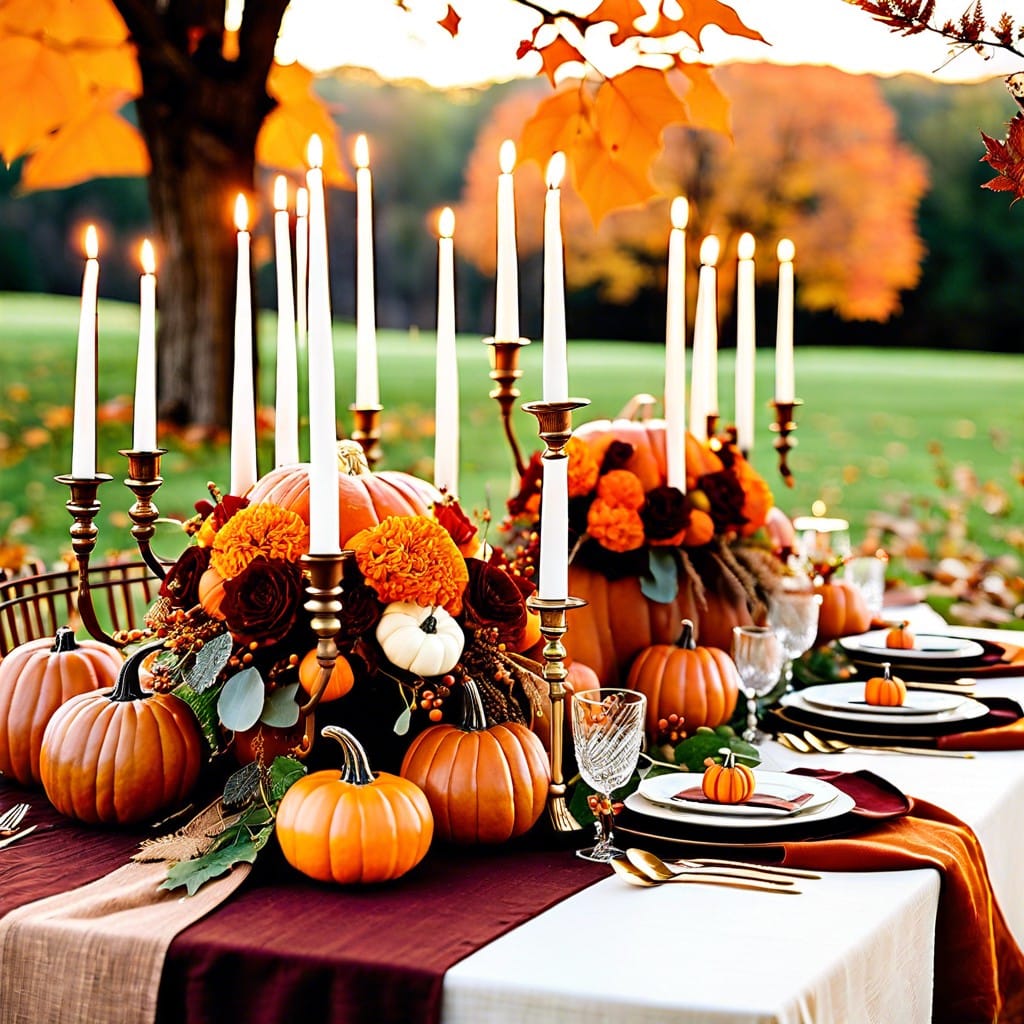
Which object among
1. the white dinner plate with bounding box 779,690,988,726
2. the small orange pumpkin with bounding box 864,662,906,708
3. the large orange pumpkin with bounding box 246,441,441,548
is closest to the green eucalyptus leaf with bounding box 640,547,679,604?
the white dinner plate with bounding box 779,690,988,726

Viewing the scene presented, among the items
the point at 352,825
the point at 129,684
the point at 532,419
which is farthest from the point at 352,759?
the point at 532,419

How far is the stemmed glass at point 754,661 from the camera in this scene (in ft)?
7.85

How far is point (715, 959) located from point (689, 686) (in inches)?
36.4

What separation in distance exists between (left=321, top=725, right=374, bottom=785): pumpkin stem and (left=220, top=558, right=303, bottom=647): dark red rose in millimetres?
183

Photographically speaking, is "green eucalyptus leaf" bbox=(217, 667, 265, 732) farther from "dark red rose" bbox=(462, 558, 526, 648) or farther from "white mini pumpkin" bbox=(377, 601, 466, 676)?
"dark red rose" bbox=(462, 558, 526, 648)

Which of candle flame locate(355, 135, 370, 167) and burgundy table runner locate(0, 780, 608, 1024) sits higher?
candle flame locate(355, 135, 370, 167)

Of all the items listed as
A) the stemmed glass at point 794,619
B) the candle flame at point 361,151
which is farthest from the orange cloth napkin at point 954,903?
the candle flame at point 361,151

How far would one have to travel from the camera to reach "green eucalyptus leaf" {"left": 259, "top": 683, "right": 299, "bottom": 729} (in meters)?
1.88

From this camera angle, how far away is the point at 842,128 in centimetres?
1243

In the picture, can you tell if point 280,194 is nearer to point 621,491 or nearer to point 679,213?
point 679,213

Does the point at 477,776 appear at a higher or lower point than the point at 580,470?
lower

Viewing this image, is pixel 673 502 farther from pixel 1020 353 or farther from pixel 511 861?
pixel 1020 353

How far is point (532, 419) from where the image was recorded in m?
10.5

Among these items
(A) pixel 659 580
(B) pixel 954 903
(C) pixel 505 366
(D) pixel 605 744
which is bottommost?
(B) pixel 954 903
